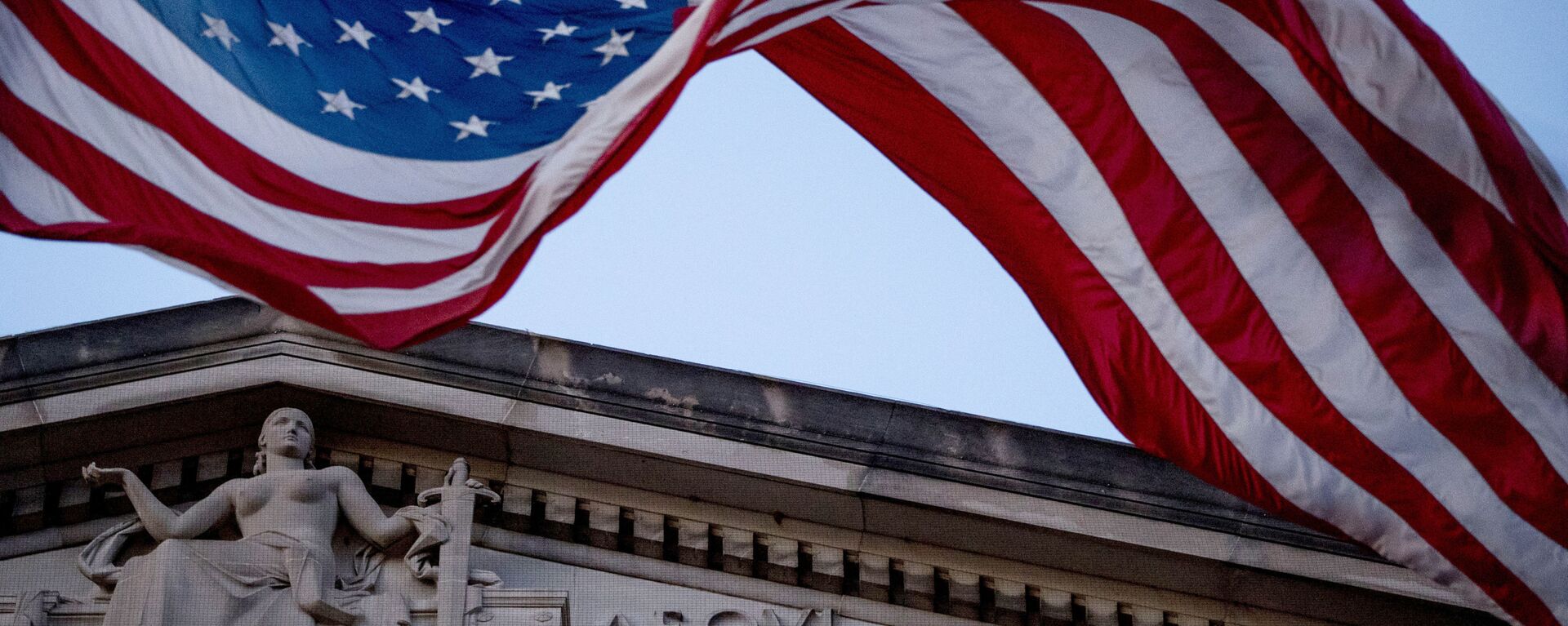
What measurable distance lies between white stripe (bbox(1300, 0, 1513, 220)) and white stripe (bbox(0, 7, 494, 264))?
443cm

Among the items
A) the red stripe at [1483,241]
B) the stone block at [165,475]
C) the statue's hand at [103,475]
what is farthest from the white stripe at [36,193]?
the red stripe at [1483,241]

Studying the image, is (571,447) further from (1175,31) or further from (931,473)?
(1175,31)

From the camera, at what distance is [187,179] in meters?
11.9

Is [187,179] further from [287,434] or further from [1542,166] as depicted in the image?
[1542,166]

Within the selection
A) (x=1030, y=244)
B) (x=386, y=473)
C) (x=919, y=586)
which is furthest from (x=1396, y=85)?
(x=386, y=473)

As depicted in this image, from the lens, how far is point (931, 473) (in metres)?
16.7

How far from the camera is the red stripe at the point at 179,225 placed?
11539mm

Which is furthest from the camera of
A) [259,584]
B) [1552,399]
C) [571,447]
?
[571,447]

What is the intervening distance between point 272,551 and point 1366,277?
7.29 metres

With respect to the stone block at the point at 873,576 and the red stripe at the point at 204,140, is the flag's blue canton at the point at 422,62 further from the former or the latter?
the stone block at the point at 873,576

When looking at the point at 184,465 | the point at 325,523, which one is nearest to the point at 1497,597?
the point at 325,523

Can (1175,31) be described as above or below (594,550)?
above

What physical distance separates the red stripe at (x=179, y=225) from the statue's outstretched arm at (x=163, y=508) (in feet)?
15.5

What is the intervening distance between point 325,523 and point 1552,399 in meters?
7.87
